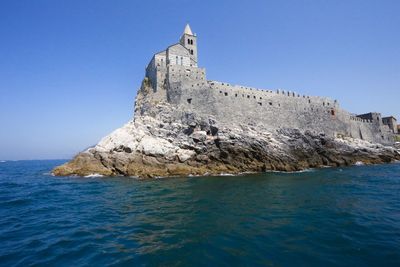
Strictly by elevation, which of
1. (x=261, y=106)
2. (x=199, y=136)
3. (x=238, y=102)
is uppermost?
(x=238, y=102)

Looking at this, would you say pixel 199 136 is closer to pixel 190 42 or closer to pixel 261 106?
pixel 261 106

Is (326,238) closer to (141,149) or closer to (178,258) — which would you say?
(178,258)

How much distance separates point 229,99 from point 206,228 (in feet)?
85.6

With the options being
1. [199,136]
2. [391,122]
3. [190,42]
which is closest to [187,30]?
[190,42]

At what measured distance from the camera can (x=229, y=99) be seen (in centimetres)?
3478

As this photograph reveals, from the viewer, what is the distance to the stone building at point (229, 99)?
33.9 metres

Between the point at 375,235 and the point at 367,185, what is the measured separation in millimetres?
12578

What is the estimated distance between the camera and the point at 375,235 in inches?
366

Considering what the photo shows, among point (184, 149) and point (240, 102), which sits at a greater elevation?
point (240, 102)

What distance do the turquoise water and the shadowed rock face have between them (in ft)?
36.0

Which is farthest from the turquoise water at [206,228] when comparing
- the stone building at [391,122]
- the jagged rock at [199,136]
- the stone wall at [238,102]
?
the stone building at [391,122]

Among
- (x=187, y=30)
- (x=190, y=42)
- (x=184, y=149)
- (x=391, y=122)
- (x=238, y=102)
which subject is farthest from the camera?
(x=391, y=122)

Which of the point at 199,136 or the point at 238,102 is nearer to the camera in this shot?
the point at 199,136

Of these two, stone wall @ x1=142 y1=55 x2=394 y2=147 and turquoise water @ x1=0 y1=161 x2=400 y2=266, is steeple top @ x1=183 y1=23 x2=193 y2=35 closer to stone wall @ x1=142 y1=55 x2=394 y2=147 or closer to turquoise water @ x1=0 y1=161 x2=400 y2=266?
stone wall @ x1=142 y1=55 x2=394 y2=147
